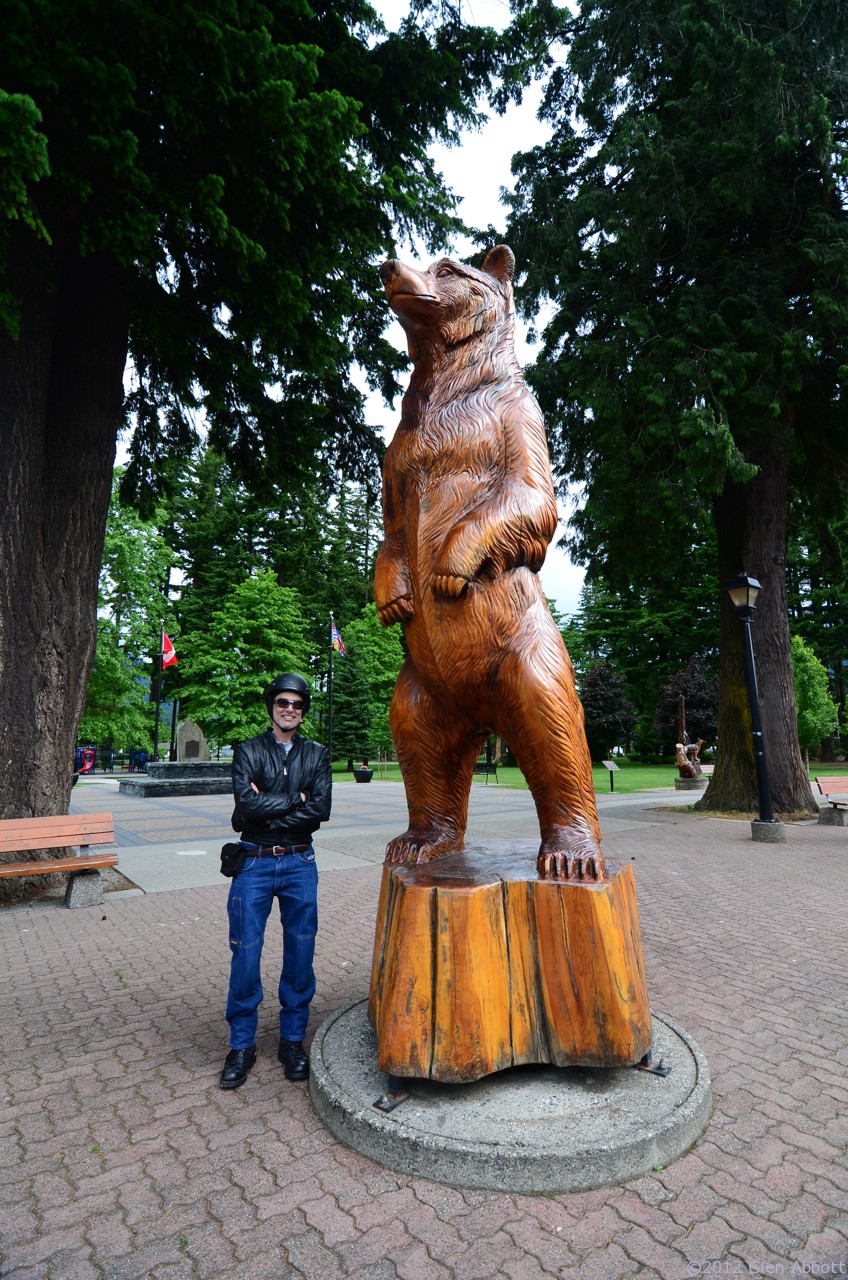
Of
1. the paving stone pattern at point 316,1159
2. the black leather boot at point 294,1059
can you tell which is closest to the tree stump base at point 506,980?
the paving stone pattern at point 316,1159

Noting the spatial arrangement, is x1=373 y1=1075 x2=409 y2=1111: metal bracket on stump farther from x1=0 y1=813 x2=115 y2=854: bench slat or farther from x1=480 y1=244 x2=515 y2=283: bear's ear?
x1=0 y1=813 x2=115 y2=854: bench slat

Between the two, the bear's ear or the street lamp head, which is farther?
A: the street lamp head

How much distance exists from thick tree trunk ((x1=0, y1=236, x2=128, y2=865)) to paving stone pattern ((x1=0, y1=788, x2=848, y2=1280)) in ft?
7.44

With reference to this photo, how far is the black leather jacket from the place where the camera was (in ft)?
10.0

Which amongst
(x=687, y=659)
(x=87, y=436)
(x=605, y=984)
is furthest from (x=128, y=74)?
(x=687, y=659)

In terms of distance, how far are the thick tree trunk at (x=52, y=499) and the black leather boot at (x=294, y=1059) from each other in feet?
15.0

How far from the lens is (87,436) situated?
23.4ft

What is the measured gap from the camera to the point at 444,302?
3172 millimetres

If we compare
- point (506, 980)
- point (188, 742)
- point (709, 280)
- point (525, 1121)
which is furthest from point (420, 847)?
point (188, 742)

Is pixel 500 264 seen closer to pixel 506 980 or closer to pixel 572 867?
pixel 572 867

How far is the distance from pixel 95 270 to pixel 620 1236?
8.45 m

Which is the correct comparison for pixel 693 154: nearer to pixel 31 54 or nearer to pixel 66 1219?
pixel 31 54

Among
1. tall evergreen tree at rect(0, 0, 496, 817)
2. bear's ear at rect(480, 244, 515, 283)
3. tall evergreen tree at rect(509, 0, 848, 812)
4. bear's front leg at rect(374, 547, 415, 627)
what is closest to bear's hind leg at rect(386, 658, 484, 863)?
bear's front leg at rect(374, 547, 415, 627)

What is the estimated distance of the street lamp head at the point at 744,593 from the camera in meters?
10.7
